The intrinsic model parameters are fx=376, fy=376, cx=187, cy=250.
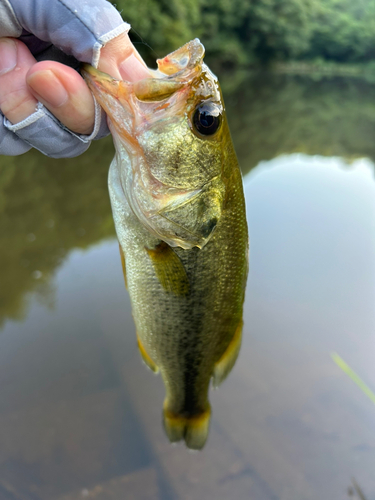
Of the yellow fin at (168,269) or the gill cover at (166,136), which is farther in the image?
the yellow fin at (168,269)

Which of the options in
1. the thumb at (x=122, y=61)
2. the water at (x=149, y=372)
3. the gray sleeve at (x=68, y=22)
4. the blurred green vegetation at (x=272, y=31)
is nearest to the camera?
the gray sleeve at (x=68, y=22)

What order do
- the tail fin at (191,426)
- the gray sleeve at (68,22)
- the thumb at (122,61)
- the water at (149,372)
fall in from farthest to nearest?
the water at (149,372)
the tail fin at (191,426)
the thumb at (122,61)
the gray sleeve at (68,22)

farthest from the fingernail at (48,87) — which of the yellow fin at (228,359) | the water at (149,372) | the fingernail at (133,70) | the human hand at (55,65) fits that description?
the water at (149,372)

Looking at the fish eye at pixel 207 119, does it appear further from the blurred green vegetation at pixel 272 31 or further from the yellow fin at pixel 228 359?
the blurred green vegetation at pixel 272 31

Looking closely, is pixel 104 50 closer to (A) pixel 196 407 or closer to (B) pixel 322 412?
(A) pixel 196 407

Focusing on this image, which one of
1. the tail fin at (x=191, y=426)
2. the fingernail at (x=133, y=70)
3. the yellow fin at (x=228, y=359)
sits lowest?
the tail fin at (x=191, y=426)

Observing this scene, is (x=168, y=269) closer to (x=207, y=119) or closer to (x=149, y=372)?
(x=207, y=119)

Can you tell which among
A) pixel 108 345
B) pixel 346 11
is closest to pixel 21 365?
pixel 108 345
